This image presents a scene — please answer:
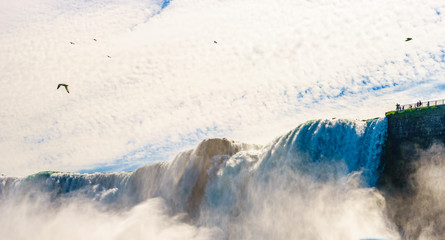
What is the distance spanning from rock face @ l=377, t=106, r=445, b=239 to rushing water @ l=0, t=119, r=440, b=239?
1.60ft

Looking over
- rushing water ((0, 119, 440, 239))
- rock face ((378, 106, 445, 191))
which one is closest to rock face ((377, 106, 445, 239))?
rock face ((378, 106, 445, 191))

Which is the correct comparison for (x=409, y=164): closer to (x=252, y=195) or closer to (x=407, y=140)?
(x=407, y=140)

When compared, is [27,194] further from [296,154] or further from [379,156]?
[379,156]

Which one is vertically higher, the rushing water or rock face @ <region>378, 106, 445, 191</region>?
rock face @ <region>378, 106, 445, 191</region>

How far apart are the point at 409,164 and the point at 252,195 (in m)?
9.63

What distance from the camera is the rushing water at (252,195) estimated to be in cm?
2050

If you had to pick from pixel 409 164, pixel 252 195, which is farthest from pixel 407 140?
pixel 252 195

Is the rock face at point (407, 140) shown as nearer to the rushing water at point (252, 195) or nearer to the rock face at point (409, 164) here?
the rock face at point (409, 164)

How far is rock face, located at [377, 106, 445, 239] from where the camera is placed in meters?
19.0

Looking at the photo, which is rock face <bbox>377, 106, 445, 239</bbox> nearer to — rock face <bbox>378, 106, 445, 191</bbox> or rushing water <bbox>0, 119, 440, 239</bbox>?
rock face <bbox>378, 106, 445, 191</bbox>

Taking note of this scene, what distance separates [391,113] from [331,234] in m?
7.72

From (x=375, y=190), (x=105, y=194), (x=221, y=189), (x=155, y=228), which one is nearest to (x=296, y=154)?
(x=375, y=190)

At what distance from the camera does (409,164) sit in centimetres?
2036

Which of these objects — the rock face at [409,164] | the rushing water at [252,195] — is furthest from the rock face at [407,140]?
the rushing water at [252,195]
